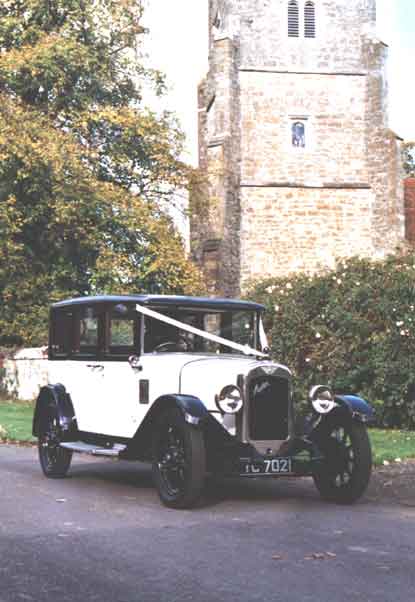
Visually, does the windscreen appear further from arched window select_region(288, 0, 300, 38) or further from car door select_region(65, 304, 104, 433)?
arched window select_region(288, 0, 300, 38)

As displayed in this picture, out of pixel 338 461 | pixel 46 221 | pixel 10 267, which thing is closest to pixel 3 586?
pixel 338 461

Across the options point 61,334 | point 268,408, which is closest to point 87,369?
point 61,334

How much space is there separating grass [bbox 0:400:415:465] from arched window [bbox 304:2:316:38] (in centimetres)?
2073

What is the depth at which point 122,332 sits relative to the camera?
9547 millimetres

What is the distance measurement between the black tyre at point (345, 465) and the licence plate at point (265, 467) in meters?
0.47

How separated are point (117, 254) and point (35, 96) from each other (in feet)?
22.6

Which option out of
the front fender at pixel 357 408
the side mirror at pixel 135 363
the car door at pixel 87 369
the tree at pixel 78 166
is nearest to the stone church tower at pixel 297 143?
the tree at pixel 78 166

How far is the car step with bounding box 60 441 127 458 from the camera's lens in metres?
9.08

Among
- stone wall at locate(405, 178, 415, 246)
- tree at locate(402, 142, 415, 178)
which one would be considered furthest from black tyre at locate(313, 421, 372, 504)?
tree at locate(402, 142, 415, 178)

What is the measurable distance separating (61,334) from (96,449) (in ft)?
6.36

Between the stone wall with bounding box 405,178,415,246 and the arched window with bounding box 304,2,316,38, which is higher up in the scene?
the arched window with bounding box 304,2,316,38

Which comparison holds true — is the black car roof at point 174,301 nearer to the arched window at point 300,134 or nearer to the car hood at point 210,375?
the car hood at point 210,375

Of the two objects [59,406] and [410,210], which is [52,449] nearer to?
[59,406]

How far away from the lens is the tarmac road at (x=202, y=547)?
5.17 m
